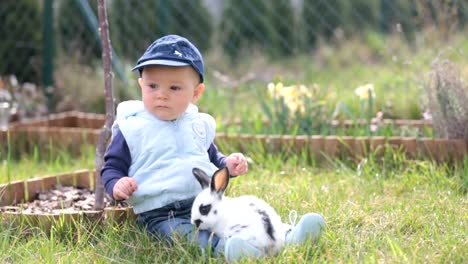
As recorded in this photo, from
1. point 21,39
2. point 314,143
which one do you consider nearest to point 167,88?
point 314,143

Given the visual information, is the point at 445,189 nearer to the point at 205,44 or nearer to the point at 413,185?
the point at 413,185

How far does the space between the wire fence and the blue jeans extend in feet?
11.7

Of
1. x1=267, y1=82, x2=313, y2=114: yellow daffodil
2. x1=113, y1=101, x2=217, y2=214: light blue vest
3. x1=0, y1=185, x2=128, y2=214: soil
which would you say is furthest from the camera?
x1=267, y1=82, x2=313, y2=114: yellow daffodil

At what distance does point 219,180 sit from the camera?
303 cm

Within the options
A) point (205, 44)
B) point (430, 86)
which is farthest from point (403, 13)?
point (430, 86)

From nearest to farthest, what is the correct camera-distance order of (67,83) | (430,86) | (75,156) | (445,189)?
(445,189) < (430,86) < (75,156) < (67,83)

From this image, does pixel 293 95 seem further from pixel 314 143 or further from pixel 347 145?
pixel 347 145

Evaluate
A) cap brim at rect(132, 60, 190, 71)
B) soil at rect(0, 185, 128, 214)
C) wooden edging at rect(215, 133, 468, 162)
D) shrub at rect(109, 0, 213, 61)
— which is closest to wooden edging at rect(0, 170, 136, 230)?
soil at rect(0, 185, 128, 214)

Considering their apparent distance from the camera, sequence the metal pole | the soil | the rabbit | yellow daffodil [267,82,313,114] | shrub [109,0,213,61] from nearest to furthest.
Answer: the rabbit → the soil → yellow daffodil [267,82,313,114] → the metal pole → shrub [109,0,213,61]

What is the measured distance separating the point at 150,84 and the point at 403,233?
1090 mm

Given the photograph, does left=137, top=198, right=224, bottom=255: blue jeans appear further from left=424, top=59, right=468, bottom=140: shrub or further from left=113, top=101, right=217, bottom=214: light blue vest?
left=424, top=59, right=468, bottom=140: shrub

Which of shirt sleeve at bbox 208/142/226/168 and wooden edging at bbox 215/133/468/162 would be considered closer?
shirt sleeve at bbox 208/142/226/168

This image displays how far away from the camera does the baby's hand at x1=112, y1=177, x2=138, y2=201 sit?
10.2ft

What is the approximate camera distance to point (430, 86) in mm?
4504
